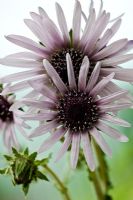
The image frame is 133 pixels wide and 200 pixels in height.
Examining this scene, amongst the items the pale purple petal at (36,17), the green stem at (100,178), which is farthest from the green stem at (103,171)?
the pale purple petal at (36,17)

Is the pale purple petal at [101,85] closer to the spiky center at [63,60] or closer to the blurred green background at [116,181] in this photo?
the spiky center at [63,60]

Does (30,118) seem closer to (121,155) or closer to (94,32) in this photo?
(94,32)

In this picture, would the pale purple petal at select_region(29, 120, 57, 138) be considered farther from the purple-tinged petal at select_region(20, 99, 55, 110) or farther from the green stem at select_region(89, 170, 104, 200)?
the green stem at select_region(89, 170, 104, 200)

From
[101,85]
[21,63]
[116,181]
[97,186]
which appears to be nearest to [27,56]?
[21,63]

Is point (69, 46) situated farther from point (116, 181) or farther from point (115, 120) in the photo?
point (116, 181)

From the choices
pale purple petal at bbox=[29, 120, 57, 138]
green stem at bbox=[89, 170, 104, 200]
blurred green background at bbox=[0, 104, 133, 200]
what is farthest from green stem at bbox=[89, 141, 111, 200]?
blurred green background at bbox=[0, 104, 133, 200]
